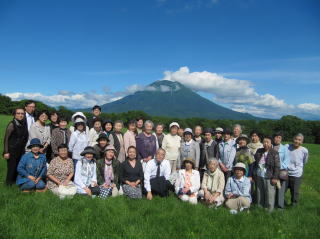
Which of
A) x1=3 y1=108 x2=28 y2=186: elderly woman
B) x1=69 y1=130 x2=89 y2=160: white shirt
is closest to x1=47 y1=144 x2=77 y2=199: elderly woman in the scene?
x1=69 y1=130 x2=89 y2=160: white shirt

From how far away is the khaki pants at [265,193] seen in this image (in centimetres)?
647

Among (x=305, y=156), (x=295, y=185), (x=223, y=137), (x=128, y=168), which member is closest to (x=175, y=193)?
(x=128, y=168)

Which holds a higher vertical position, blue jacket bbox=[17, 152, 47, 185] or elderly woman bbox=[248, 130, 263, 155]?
elderly woman bbox=[248, 130, 263, 155]

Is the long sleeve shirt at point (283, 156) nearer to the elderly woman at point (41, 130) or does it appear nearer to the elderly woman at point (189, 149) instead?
the elderly woman at point (189, 149)

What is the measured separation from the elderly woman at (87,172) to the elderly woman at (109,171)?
16cm

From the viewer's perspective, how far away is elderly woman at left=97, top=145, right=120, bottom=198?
22.7 feet

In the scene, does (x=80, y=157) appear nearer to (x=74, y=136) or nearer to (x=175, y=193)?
(x=74, y=136)

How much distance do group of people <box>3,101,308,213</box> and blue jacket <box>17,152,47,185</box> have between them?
2 cm

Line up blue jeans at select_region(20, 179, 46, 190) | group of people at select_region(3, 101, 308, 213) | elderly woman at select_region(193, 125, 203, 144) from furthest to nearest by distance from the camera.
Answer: elderly woman at select_region(193, 125, 203, 144) → group of people at select_region(3, 101, 308, 213) → blue jeans at select_region(20, 179, 46, 190)

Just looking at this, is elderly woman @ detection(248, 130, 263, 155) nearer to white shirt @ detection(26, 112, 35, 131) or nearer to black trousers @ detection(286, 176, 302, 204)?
black trousers @ detection(286, 176, 302, 204)

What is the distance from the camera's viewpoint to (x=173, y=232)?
4.65m

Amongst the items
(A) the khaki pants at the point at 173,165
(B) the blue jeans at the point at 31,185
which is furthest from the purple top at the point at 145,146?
(B) the blue jeans at the point at 31,185

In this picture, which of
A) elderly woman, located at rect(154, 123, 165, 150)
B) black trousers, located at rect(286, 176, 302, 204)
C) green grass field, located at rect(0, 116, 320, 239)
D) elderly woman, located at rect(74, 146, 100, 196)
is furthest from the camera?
elderly woman, located at rect(154, 123, 165, 150)

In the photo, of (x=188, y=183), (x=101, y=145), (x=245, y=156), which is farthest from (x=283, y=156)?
(x=101, y=145)
